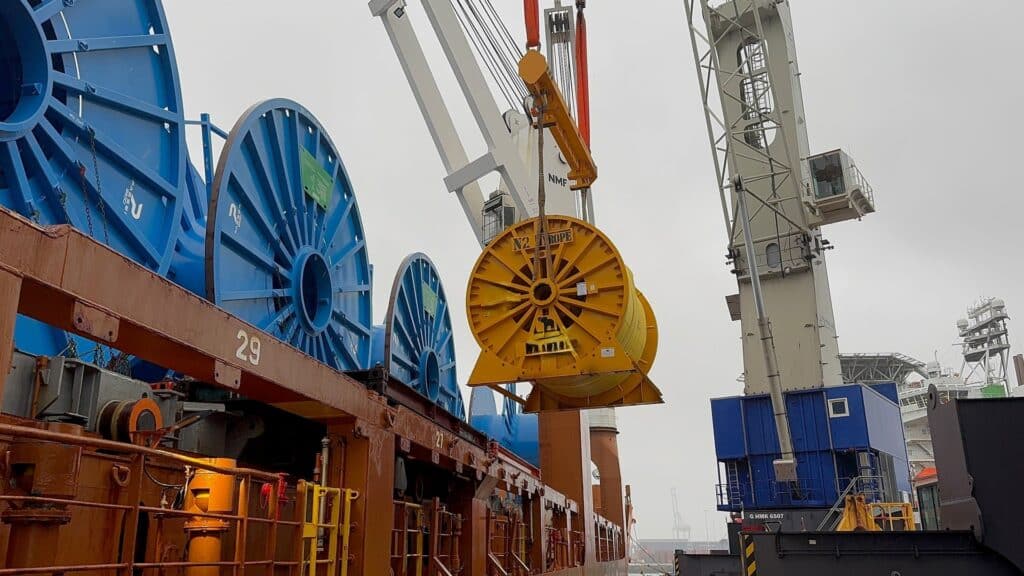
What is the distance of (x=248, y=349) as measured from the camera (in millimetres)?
5195

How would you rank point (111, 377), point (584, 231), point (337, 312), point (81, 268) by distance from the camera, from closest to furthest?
point (81, 268), point (111, 377), point (584, 231), point (337, 312)

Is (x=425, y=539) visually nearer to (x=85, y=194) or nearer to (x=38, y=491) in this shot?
(x=85, y=194)

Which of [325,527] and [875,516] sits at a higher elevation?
[325,527]

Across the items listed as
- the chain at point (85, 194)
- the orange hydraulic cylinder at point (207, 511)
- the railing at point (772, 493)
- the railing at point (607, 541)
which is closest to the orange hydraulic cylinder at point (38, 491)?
the orange hydraulic cylinder at point (207, 511)

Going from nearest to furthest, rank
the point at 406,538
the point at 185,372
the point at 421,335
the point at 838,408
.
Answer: the point at 185,372 < the point at 406,538 < the point at 421,335 < the point at 838,408

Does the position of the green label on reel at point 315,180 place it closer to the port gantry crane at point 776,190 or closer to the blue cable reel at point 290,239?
the blue cable reel at point 290,239

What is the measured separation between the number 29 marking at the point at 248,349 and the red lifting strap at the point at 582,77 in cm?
941

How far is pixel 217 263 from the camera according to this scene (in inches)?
368

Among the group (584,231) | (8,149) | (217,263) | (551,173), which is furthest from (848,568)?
(551,173)

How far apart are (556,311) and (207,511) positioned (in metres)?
4.82

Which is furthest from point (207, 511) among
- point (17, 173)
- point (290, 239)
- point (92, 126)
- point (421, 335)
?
point (421, 335)

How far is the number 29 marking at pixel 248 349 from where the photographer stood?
5090mm

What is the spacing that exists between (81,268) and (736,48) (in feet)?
72.9

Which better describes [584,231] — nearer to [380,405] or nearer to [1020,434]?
[380,405]
